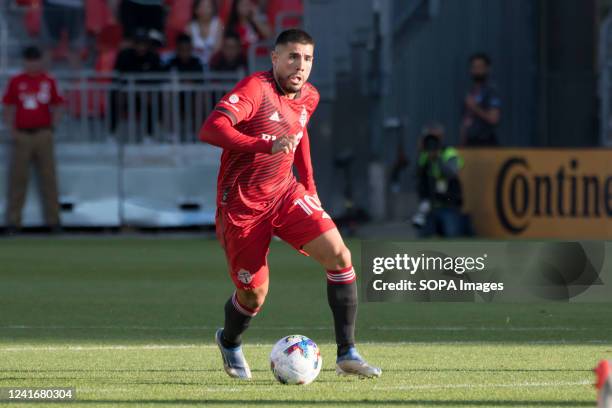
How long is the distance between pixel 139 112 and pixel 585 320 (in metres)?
10.1

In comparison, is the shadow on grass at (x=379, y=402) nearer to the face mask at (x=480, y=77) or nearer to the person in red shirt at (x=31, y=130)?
the person in red shirt at (x=31, y=130)

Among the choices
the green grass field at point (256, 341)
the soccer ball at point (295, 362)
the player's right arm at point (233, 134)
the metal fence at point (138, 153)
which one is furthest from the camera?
the metal fence at point (138, 153)

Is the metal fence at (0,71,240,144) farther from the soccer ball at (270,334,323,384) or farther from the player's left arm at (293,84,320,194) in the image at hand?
the soccer ball at (270,334,323,384)

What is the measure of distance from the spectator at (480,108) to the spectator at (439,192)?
1028 millimetres

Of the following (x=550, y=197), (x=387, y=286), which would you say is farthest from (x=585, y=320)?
(x=550, y=197)

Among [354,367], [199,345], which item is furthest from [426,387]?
[199,345]

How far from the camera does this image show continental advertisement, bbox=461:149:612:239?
19547 millimetres

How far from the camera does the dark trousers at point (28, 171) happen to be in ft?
63.9

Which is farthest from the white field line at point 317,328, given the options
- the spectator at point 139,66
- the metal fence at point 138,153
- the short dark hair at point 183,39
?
the spectator at point 139,66

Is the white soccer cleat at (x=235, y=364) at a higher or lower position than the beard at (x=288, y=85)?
lower

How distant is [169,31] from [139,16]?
511 millimetres

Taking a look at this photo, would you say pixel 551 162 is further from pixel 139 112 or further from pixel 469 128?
pixel 139 112

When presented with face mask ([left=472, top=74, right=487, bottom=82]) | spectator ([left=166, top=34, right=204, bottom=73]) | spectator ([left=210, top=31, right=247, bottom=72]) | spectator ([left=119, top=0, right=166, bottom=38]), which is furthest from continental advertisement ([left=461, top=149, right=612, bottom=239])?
spectator ([left=119, top=0, right=166, bottom=38])

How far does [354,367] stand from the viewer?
803cm
